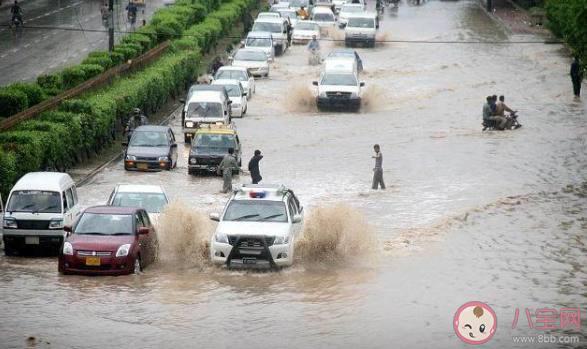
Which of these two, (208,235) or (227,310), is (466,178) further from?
(227,310)

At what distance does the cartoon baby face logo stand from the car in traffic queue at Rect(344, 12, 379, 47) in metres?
46.0

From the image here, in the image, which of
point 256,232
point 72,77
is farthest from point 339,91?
point 256,232

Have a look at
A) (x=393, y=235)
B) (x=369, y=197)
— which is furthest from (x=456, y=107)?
(x=393, y=235)

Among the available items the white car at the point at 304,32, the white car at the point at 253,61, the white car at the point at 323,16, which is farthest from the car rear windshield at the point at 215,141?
the white car at the point at 323,16

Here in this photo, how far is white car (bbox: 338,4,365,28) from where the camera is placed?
76.6 metres

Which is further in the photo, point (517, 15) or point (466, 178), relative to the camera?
point (517, 15)

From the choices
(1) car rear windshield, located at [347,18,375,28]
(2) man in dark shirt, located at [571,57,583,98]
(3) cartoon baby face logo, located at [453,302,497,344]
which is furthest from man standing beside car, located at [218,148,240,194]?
(1) car rear windshield, located at [347,18,375,28]

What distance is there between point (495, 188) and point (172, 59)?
2062 cm

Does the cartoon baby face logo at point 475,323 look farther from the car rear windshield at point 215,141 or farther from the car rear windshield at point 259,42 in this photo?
the car rear windshield at point 259,42

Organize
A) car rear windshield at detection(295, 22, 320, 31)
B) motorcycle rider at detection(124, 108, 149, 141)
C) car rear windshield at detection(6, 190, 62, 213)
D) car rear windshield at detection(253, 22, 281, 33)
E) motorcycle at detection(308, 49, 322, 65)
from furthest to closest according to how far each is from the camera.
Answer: car rear windshield at detection(295, 22, 320, 31), car rear windshield at detection(253, 22, 281, 33), motorcycle at detection(308, 49, 322, 65), motorcycle rider at detection(124, 108, 149, 141), car rear windshield at detection(6, 190, 62, 213)

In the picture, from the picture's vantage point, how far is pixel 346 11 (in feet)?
256

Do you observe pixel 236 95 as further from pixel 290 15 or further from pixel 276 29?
pixel 290 15

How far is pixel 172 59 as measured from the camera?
5253 cm

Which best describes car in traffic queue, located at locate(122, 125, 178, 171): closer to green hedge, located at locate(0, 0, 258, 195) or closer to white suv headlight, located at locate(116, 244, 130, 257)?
green hedge, located at locate(0, 0, 258, 195)
